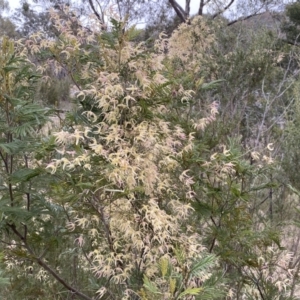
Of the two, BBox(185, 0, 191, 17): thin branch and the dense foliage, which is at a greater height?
BBox(185, 0, 191, 17): thin branch

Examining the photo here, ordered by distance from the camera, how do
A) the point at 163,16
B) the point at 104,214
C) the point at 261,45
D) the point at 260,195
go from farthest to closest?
the point at 163,16 → the point at 261,45 → the point at 260,195 → the point at 104,214

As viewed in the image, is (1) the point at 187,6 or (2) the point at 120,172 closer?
(2) the point at 120,172

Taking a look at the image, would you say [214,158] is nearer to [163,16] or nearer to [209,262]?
[209,262]

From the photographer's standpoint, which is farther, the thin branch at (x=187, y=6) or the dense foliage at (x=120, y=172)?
the thin branch at (x=187, y=6)

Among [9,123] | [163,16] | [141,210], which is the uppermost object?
[163,16]

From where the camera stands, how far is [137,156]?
5.75 feet

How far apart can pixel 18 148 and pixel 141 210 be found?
56 centimetres

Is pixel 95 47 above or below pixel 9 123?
above

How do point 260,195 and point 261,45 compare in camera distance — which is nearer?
point 260,195

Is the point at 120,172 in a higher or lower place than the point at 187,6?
lower

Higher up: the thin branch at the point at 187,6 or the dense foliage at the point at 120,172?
the thin branch at the point at 187,6

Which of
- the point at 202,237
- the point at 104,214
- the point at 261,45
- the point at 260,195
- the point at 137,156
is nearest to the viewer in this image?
the point at 137,156

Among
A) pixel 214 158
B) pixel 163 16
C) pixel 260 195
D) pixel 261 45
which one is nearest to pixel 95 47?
pixel 214 158

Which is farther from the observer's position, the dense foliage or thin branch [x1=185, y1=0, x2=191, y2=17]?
thin branch [x1=185, y1=0, x2=191, y2=17]
